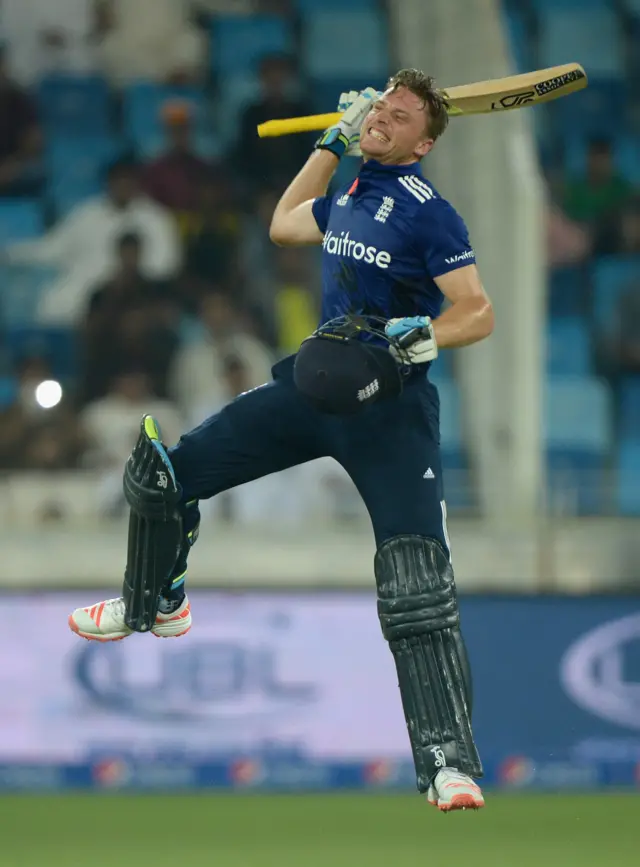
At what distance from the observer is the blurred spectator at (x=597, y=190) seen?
10.5 metres

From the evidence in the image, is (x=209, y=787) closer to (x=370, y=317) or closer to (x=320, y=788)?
(x=320, y=788)

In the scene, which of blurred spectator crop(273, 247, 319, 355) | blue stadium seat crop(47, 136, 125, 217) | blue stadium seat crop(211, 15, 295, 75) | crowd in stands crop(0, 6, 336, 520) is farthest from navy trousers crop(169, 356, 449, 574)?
blue stadium seat crop(211, 15, 295, 75)

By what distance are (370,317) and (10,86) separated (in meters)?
6.21

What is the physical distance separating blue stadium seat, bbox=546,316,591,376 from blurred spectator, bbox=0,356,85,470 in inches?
113

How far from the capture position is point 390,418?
5.15 metres

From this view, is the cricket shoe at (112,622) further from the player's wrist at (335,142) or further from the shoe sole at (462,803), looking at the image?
the player's wrist at (335,142)

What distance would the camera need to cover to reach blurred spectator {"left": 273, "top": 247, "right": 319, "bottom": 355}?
9.66 meters

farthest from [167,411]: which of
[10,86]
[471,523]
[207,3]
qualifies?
[207,3]

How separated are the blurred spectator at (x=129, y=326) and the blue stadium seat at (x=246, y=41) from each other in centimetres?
189

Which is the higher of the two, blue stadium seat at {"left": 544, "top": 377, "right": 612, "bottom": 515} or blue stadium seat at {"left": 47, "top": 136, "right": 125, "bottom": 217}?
blue stadium seat at {"left": 47, "top": 136, "right": 125, "bottom": 217}

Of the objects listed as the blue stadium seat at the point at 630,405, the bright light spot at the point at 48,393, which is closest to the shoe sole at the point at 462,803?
the bright light spot at the point at 48,393

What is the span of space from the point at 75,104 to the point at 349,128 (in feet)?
18.7

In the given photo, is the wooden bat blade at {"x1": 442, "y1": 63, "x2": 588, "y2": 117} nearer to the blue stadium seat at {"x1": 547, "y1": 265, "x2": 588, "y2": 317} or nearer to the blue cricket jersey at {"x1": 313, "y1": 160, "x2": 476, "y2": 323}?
the blue cricket jersey at {"x1": 313, "y1": 160, "x2": 476, "y2": 323}

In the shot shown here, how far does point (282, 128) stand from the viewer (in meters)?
5.58
